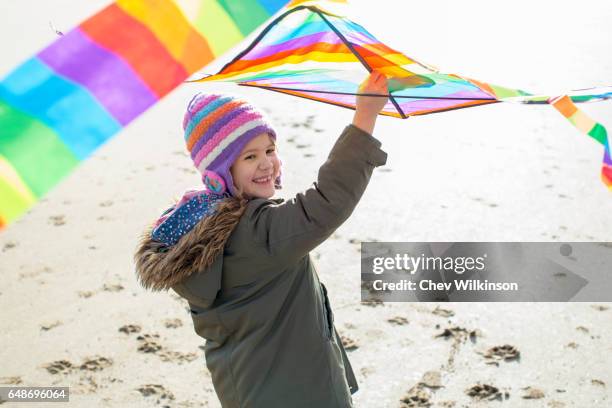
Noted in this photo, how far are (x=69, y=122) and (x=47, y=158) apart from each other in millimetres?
73

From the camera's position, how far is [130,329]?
11.3 feet

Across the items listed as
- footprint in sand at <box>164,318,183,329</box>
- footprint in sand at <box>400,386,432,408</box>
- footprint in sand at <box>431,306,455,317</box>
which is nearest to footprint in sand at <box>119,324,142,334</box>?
footprint in sand at <box>164,318,183,329</box>

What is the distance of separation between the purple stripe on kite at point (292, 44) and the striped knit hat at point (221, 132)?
0.26 meters

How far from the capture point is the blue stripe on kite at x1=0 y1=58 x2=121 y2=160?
1231 mm

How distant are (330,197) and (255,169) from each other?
0.92ft

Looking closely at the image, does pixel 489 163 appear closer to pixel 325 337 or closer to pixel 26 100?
pixel 325 337

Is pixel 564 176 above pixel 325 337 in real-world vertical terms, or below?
above

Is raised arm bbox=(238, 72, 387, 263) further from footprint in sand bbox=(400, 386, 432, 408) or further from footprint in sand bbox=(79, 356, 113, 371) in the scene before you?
footprint in sand bbox=(79, 356, 113, 371)

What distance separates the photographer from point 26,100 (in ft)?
4.07

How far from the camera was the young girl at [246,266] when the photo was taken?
5.45 feet

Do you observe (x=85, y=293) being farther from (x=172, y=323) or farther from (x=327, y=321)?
(x=327, y=321)

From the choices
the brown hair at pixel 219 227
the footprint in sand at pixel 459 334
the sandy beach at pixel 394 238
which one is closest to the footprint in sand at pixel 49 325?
the sandy beach at pixel 394 238

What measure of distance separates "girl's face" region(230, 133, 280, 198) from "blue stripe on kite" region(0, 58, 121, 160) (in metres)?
0.44

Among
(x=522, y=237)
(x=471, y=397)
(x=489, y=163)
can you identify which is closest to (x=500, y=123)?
(x=489, y=163)
